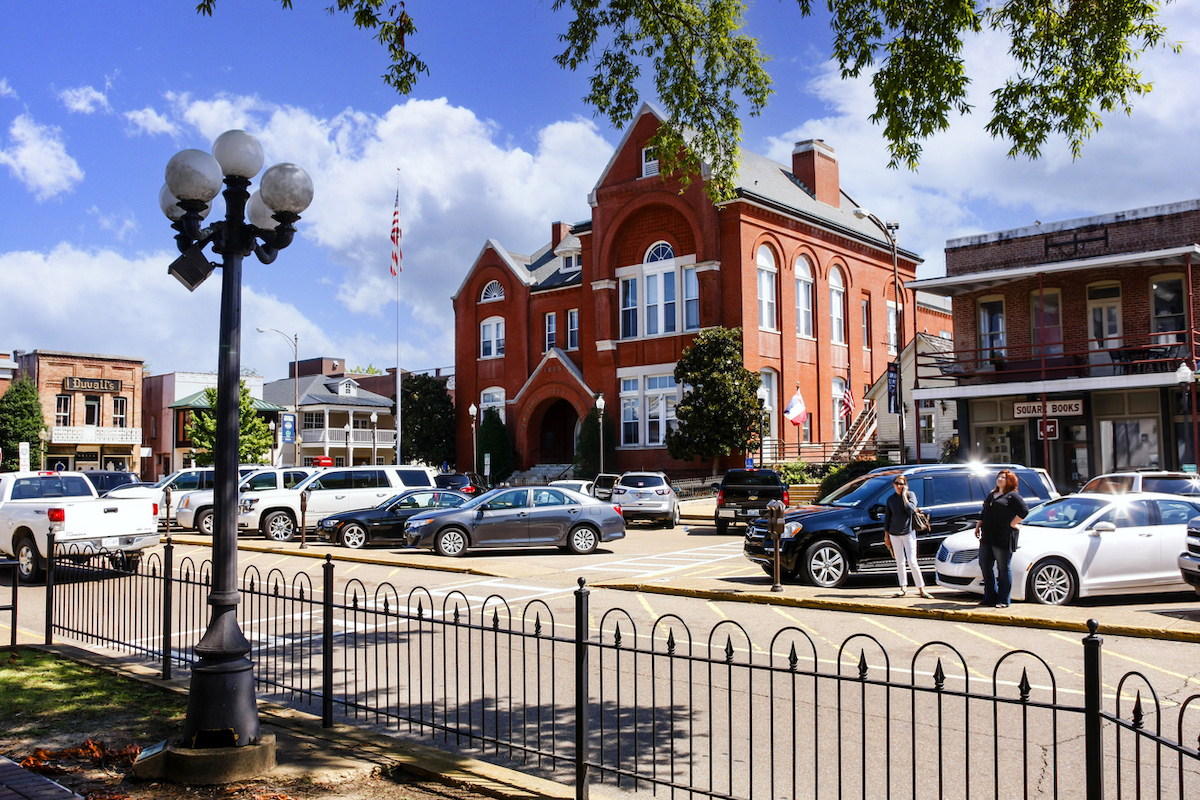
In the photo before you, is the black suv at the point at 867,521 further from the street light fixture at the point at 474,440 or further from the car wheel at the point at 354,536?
the street light fixture at the point at 474,440

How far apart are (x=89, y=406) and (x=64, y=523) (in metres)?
56.8

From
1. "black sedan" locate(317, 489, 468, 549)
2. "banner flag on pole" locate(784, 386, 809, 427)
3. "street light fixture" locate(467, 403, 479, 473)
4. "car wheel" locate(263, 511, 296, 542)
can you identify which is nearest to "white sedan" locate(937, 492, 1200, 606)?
"black sedan" locate(317, 489, 468, 549)

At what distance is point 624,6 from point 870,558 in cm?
860

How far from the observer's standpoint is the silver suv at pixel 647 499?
1119 inches

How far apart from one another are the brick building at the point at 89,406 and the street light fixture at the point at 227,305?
63.5 meters

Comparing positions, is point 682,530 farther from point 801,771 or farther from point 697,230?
point 801,771

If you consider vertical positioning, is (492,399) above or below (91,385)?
below

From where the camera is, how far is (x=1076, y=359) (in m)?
27.9

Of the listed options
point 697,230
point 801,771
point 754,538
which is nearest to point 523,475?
point 697,230

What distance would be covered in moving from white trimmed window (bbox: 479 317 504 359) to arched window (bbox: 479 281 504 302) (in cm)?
113

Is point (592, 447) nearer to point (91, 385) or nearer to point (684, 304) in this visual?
point (684, 304)

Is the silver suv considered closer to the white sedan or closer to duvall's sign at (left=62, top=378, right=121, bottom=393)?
the white sedan

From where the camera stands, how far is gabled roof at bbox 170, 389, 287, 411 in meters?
66.8

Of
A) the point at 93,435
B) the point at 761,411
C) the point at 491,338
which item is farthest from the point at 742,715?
the point at 93,435
